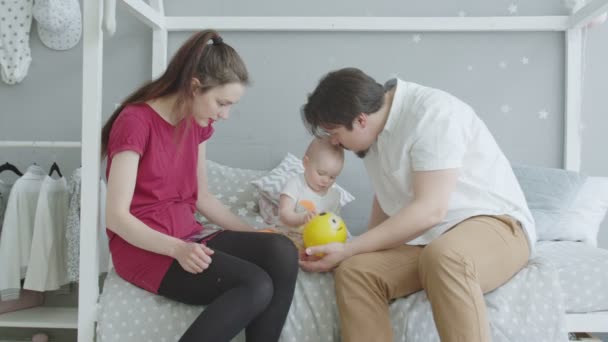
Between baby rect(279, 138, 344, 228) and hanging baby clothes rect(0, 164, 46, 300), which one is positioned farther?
hanging baby clothes rect(0, 164, 46, 300)

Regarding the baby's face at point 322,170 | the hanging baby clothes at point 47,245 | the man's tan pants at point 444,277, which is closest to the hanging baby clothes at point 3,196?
Answer: the hanging baby clothes at point 47,245

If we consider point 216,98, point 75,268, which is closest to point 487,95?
point 216,98

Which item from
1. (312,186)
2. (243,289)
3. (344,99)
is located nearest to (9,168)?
(312,186)

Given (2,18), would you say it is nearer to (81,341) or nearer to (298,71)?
(298,71)

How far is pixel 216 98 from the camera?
1381mm

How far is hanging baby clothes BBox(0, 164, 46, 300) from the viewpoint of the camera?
1.89m

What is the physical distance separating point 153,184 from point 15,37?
1.28 m

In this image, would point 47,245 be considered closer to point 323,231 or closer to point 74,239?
point 74,239

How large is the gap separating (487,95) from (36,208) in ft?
5.42

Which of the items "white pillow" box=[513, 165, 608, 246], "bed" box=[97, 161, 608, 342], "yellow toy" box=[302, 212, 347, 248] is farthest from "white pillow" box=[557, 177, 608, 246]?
"yellow toy" box=[302, 212, 347, 248]

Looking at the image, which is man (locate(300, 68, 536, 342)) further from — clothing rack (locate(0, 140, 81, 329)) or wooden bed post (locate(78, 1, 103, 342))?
clothing rack (locate(0, 140, 81, 329))

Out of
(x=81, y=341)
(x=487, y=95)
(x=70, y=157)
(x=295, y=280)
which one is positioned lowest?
(x=81, y=341)

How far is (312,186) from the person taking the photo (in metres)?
1.75

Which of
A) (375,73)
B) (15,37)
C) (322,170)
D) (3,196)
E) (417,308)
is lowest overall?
(417,308)
